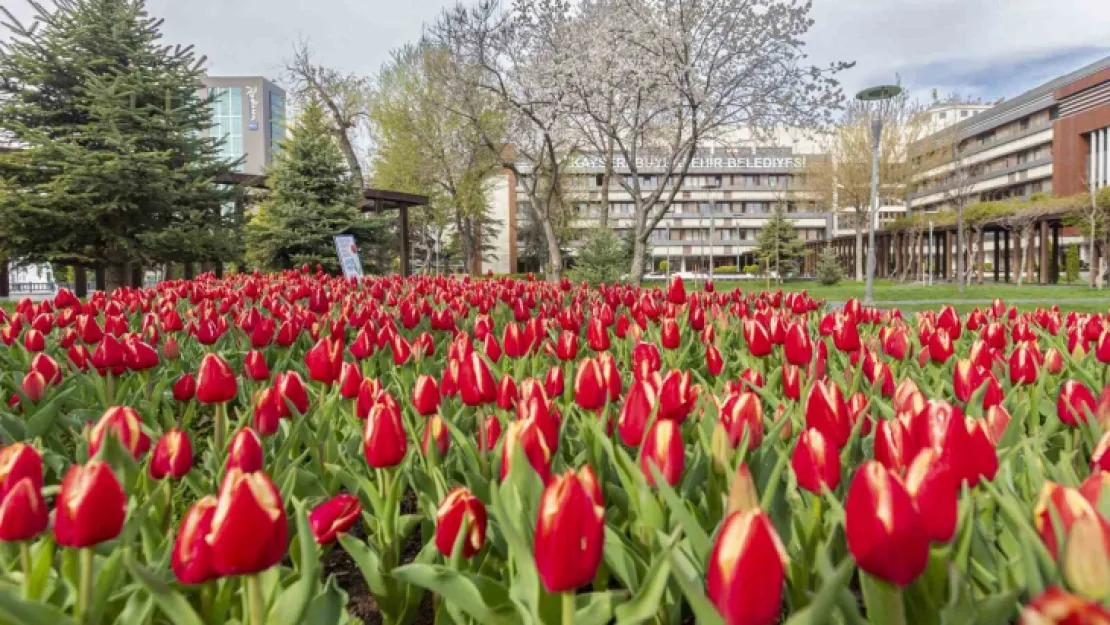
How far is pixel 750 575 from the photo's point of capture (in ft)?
2.54

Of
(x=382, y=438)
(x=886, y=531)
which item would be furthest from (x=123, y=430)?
(x=886, y=531)

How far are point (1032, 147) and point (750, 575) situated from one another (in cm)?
8471

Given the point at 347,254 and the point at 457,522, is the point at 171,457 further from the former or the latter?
the point at 347,254

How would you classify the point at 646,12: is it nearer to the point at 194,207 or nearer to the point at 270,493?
the point at 194,207

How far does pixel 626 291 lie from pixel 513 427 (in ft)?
14.0

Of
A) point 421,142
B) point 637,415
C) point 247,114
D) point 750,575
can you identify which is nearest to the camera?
point 750,575

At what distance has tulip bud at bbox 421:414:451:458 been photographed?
1640mm

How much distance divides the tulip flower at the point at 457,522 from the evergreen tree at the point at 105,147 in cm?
1469

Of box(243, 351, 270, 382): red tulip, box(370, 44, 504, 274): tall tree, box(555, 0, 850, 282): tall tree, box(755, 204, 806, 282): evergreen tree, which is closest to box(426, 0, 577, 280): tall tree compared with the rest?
box(555, 0, 850, 282): tall tree

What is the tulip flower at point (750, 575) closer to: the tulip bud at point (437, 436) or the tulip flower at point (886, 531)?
the tulip flower at point (886, 531)

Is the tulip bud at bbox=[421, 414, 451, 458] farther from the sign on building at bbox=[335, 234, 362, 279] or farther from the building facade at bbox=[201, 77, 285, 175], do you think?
the building facade at bbox=[201, 77, 285, 175]

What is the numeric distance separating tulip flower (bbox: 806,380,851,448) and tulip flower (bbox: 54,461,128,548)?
123 cm

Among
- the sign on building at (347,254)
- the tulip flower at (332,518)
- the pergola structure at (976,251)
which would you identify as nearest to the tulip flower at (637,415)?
the tulip flower at (332,518)

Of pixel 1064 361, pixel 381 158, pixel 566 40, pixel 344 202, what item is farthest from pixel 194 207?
pixel 381 158
